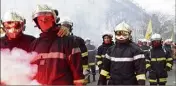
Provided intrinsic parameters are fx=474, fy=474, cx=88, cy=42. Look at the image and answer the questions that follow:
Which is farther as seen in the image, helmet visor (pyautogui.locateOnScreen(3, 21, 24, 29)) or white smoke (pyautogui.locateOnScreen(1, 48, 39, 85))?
helmet visor (pyautogui.locateOnScreen(3, 21, 24, 29))

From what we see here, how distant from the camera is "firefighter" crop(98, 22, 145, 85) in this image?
22.8 feet

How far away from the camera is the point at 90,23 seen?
3544cm

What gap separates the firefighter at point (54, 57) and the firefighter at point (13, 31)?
412 mm

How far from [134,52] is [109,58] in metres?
0.49

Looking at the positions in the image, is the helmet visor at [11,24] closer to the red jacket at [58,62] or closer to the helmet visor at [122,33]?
the red jacket at [58,62]

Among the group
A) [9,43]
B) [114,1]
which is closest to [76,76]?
[9,43]

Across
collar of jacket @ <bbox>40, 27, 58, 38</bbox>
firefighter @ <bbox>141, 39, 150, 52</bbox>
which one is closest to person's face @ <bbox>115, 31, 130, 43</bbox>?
collar of jacket @ <bbox>40, 27, 58, 38</bbox>

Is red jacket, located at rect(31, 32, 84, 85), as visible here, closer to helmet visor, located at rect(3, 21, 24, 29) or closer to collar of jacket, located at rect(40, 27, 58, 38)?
collar of jacket, located at rect(40, 27, 58, 38)

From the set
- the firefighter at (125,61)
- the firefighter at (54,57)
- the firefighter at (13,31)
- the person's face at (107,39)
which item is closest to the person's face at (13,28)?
the firefighter at (13,31)

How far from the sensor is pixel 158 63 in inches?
464

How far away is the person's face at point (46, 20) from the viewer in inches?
210

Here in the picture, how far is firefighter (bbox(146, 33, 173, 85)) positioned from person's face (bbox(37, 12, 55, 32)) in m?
6.61

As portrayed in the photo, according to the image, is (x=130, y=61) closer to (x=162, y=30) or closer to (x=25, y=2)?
(x=25, y=2)

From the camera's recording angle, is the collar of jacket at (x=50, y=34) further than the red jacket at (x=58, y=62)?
Yes
